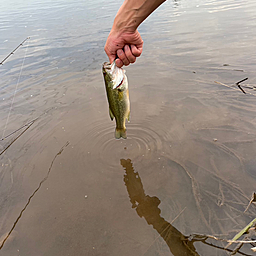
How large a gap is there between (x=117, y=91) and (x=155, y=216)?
1.69 meters

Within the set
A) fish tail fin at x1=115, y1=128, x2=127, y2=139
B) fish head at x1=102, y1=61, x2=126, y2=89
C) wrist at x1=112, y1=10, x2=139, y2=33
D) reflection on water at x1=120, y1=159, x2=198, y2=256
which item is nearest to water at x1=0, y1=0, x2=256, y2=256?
reflection on water at x1=120, y1=159, x2=198, y2=256

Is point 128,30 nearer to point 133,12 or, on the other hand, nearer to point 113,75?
point 133,12

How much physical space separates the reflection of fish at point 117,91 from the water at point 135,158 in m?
0.86

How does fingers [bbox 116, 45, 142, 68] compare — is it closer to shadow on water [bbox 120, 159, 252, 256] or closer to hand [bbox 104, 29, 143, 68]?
hand [bbox 104, 29, 143, 68]

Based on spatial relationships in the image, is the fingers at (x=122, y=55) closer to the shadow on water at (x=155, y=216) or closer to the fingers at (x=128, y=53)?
the fingers at (x=128, y=53)

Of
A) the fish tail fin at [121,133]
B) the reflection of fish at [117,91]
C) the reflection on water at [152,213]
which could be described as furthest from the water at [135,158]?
the reflection of fish at [117,91]

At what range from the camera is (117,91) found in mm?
2979

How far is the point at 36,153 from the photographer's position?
4.09 metres

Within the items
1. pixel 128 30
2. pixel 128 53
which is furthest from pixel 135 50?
pixel 128 30

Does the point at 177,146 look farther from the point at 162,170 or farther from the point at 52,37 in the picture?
the point at 52,37

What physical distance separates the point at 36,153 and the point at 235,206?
329 centimetres

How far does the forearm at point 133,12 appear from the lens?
1962mm

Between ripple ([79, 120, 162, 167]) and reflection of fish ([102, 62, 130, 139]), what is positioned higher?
reflection of fish ([102, 62, 130, 139])

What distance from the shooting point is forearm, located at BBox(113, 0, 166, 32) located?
1962 mm
